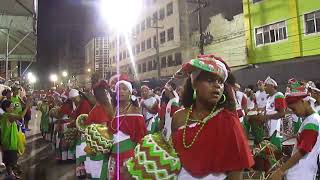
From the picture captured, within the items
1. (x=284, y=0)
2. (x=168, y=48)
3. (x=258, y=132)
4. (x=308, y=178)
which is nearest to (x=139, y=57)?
(x=168, y=48)

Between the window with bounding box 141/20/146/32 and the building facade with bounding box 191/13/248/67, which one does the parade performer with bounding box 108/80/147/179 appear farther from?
the window with bounding box 141/20/146/32

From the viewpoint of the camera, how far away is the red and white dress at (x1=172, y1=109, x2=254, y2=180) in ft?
7.23

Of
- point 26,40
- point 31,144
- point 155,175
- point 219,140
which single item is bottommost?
point 31,144

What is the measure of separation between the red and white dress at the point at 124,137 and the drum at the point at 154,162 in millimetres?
1941

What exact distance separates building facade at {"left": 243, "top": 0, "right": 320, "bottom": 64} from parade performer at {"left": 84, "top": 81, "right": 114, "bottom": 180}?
1984 centimetres

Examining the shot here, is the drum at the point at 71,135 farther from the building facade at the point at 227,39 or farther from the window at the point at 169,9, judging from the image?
the window at the point at 169,9

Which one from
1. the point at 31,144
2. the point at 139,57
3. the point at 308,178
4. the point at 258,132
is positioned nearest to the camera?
the point at 308,178

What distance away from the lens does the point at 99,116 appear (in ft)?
18.1

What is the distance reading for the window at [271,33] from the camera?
2545cm

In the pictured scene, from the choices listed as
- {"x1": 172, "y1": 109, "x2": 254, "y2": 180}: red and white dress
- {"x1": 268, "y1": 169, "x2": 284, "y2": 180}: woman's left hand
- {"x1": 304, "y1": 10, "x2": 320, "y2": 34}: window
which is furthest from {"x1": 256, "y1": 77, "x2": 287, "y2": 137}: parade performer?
{"x1": 304, "y1": 10, "x2": 320, "y2": 34}: window

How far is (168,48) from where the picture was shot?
1869 inches

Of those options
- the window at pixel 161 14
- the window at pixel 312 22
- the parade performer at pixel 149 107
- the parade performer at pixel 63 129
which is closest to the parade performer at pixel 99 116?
the parade performer at pixel 149 107

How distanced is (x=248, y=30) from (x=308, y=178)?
25.9m

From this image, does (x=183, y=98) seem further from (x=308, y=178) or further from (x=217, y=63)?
(x=308, y=178)
